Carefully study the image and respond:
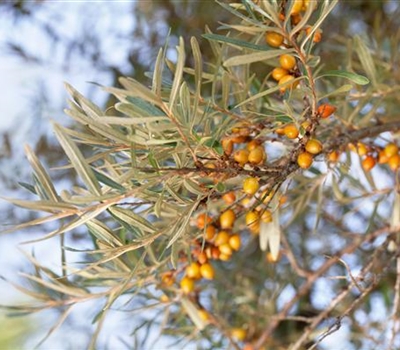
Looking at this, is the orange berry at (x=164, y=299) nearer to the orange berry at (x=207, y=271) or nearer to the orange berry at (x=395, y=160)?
the orange berry at (x=207, y=271)

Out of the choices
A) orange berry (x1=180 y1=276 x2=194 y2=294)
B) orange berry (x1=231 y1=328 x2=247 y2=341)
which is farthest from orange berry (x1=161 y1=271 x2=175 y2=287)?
orange berry (x1=231 y1=328 x2=247 y2=341)

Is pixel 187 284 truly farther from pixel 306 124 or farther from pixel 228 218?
pixel 306 124

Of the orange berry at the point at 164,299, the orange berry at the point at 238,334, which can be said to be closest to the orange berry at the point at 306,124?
the orange berry at the point at 164,299

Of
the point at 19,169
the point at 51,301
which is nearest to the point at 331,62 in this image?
the point at 19,169

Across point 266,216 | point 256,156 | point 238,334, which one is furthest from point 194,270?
point 238,334

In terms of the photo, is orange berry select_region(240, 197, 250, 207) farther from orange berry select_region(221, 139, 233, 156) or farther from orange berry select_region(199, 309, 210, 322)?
orange berry select_region(199, 309, 210, 322)

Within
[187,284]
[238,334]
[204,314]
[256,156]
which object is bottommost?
[238,334]
